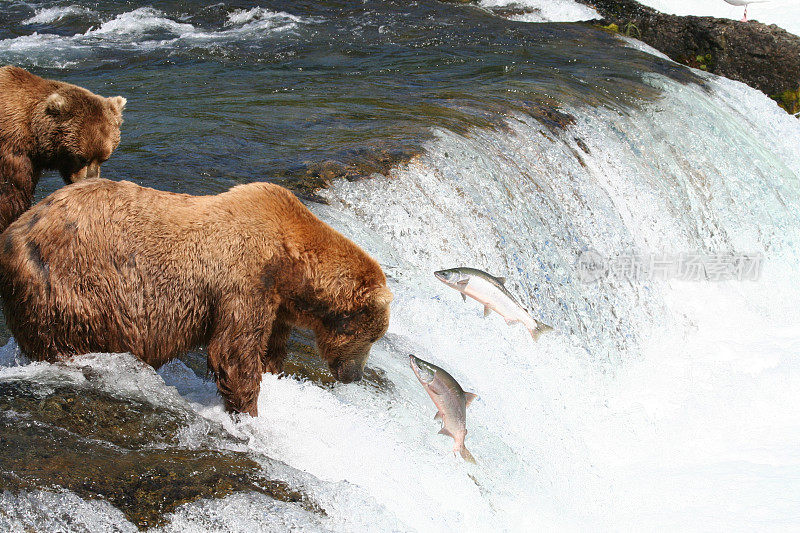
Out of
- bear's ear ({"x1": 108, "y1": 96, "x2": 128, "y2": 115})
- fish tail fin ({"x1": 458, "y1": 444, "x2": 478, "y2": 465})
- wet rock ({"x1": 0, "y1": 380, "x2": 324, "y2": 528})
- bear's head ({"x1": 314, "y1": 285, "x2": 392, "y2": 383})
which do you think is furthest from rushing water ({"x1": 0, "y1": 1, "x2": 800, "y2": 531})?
bear's ear ({"x1": 108, "y1": 96, "x2": 128, "y2": 115})

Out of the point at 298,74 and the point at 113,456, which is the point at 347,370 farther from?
the point at 298,74

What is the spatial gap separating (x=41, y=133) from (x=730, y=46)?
40.8ft

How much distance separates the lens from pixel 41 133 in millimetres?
4859

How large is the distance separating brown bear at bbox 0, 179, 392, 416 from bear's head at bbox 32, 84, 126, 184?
4.66ft

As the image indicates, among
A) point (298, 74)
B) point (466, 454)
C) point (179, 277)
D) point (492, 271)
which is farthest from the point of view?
point (298, 74)

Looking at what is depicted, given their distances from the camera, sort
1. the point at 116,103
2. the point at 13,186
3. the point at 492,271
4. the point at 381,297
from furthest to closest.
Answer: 1. the point at 492,271
2. the point at 116,103
3. the point at 13,186
4. the point at 381,297

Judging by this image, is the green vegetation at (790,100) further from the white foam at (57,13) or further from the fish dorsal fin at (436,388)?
the fish dorsal fin at (436,388)

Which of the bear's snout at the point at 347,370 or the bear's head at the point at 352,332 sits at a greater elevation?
the bear's head at the point at 352,332

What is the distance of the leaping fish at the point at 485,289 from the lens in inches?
190

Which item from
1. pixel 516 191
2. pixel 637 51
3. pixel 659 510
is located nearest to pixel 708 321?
pixel 516 191

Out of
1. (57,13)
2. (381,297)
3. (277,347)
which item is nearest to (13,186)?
(277,347)

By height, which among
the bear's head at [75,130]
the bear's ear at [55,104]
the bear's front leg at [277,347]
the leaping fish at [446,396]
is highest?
the bear's ear at [55,104]

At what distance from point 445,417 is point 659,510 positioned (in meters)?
2.33

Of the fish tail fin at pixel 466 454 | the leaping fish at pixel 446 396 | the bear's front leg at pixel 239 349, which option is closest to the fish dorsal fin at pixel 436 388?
the leaping fish at pixel 446 396
